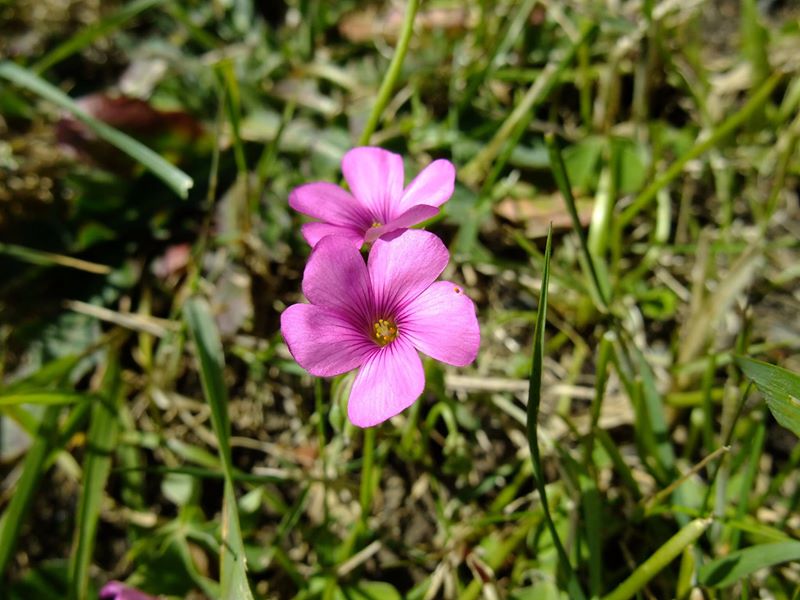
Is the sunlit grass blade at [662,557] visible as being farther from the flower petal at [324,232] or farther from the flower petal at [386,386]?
the flower petal at [324,232]

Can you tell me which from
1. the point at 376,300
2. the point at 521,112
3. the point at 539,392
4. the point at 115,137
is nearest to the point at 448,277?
the point at 521,112

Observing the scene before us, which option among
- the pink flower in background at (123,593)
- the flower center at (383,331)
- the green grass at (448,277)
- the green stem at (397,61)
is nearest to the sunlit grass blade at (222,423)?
the green grass at (448,277)

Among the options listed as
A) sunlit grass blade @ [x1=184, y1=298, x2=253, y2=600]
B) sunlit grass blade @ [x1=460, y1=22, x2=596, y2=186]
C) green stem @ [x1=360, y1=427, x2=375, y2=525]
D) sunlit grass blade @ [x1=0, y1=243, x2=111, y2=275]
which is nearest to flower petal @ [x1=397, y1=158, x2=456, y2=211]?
green stem @ [x1=360, y1=427, x2=375, y2=525]

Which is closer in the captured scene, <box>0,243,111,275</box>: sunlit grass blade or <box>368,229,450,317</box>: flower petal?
<box>368,229,450,317</box>: flower petal

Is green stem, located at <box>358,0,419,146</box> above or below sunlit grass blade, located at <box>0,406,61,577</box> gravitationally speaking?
above

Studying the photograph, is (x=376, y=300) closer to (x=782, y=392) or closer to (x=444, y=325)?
(x=444, y=325)

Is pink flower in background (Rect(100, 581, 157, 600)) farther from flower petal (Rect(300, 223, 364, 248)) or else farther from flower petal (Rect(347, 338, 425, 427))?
flower petal (Rect(300, 223, 364, 248))
